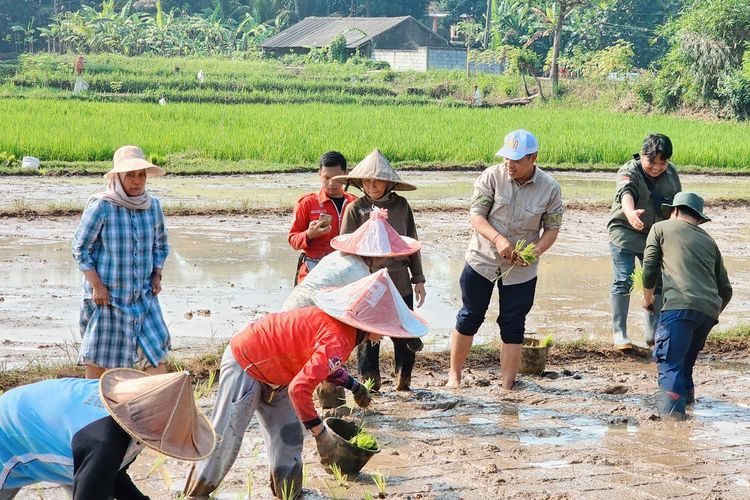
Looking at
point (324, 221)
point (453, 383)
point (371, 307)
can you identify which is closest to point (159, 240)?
point (324, 221)

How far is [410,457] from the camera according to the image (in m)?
5.05

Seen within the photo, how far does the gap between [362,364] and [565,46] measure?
4848 centimetres

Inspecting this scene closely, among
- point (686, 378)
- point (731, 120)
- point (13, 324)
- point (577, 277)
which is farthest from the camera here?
point (731, 120)

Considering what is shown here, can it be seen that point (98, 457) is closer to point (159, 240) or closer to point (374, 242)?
point (374, 242)

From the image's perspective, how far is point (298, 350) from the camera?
413 centimetres

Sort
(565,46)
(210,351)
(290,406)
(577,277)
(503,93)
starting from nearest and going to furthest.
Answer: (290,406)
(210,351)
(577,277)
(503,93)
(565,46)

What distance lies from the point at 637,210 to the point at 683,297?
1.32 meters

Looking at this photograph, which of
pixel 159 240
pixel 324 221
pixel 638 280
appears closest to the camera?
pixel 159 240

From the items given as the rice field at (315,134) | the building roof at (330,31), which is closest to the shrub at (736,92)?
the rice field at (315,134)

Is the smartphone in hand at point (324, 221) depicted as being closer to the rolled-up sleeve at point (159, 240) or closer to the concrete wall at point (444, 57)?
the rolled-up sleeve at point (159, 240)

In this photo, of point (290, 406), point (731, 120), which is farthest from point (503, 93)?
point (290, 406)

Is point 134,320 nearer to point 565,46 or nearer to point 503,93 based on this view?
point 503,93

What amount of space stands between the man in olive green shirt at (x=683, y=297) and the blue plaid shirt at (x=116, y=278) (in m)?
2.85

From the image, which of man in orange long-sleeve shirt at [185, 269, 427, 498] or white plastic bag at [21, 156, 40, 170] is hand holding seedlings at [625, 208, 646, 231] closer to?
man in orange long-sleeve shirt at [185, 269, 427, 498]
